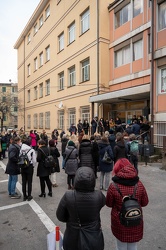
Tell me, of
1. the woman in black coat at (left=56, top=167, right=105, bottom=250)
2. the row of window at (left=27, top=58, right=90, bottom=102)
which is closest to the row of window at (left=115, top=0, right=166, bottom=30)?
the row of window at (left=27, top=58, right=90, bottom=102)

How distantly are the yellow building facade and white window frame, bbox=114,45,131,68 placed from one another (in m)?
0.88

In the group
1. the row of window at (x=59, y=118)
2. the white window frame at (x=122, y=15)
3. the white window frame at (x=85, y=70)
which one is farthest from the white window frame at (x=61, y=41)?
the white window frame at (x=122, y=15)

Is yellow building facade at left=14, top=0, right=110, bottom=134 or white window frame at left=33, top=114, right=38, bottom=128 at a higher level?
yellow building facade at left=14, top=0, right=110, bottom=134

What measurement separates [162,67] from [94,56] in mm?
7243

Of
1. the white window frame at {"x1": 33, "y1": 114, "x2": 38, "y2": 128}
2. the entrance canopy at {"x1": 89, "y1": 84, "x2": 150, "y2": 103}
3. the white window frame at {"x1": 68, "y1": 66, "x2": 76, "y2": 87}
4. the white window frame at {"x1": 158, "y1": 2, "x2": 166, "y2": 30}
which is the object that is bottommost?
the white window frame at {"x1": 33, "y1": 114, "x2": 38, "y2": 128}

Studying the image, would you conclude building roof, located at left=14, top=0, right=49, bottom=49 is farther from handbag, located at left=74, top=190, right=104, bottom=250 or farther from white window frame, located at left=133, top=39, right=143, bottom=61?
handbag, located at left=74, top=190, right=104, bottom=250

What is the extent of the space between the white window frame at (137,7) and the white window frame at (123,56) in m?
2.43

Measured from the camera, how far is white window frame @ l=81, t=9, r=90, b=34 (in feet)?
60.1

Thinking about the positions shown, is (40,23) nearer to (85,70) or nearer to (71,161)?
(85,70)

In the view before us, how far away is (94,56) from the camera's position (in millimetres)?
17344

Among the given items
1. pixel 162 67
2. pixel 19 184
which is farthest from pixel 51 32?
pixel 19 184

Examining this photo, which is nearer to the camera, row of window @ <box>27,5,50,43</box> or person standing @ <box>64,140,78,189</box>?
person standing @ <box>64,140,78,189</box>

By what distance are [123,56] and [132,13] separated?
318 centimetres

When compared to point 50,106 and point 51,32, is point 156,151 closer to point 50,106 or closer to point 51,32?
point 50,106
